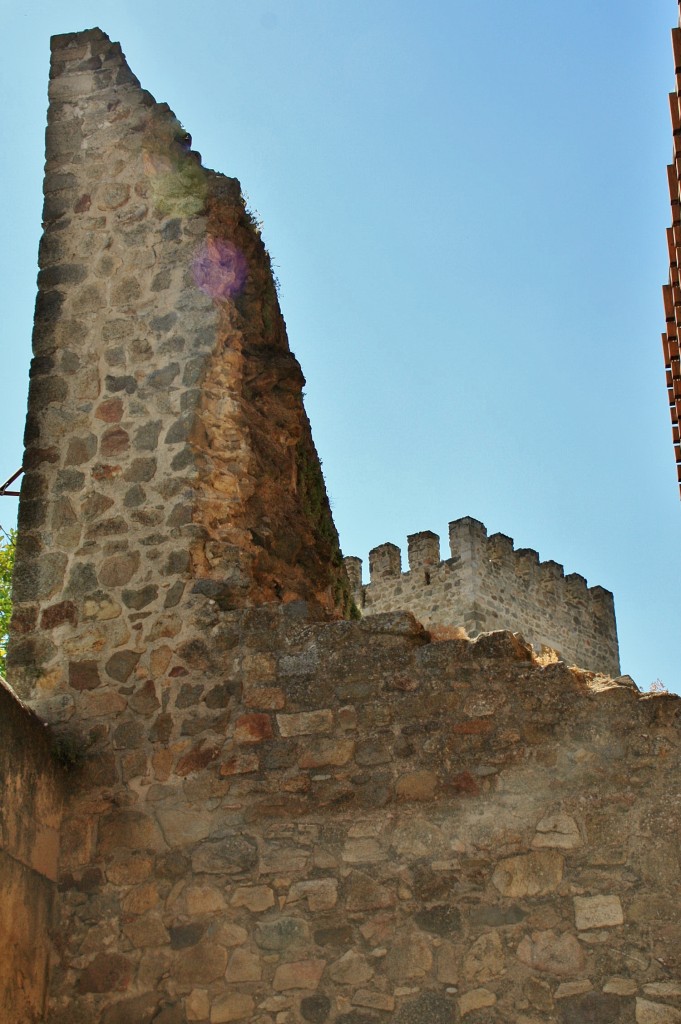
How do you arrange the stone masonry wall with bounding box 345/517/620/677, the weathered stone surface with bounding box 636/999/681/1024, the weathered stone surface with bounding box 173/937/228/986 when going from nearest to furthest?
1. the weathered stone surface with bounding box 636/999/681/1024
2. the weathered stone surface with bounding box 173/937/228/986
3. the stone masonry wall with bounding box 345/517/620/677

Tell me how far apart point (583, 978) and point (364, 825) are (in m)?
1.06

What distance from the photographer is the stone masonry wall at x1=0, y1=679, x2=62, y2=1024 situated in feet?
16.7

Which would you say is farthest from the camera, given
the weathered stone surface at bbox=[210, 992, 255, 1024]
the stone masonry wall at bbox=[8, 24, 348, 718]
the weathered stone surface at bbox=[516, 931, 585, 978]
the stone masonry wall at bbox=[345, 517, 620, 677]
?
the stone masonry wall at bbox=[345, 517, 620, 677]

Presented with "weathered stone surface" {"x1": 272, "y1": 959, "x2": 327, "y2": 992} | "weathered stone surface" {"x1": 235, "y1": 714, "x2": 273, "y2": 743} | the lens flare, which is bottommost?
"weathered stone surface" {"x1": 272, "y1": 959, "x2": 327, "y2": 992}

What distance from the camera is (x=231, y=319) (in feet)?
22.2

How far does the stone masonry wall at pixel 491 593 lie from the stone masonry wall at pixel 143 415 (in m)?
16.2

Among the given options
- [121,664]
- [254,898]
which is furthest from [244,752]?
[121,664]

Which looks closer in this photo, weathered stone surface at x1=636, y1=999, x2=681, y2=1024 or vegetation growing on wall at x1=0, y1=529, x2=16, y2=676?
weathered stone surface at x1=636, y1=999, x2=681, y2=1024

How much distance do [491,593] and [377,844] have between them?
61.0 ft

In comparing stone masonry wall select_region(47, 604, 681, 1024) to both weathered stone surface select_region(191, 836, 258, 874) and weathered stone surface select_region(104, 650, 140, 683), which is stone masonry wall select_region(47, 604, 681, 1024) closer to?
weathered stone surface select_region(191, 836, 258, 874)

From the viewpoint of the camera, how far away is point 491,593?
77.8 feet

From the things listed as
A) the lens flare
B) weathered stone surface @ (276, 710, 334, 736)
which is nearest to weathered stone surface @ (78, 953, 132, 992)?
weathered stone surface @ (276, 710, 334, 736)

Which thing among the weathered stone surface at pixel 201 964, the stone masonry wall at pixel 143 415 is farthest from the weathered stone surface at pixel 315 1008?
the stone masonry wall at pixel 143 415

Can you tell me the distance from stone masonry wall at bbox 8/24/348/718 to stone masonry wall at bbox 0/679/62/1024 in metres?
0.54
